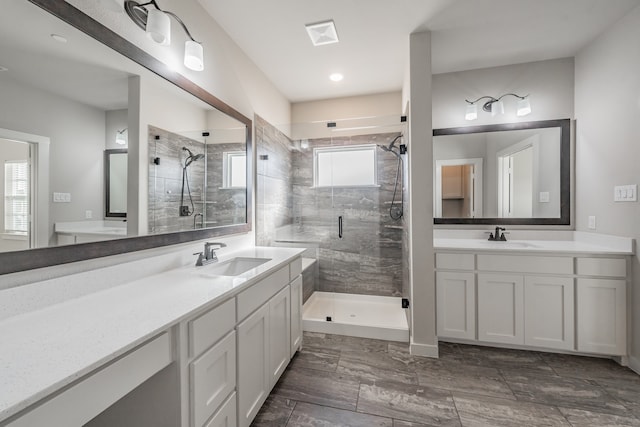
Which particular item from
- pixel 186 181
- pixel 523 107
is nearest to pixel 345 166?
pixel 523 107

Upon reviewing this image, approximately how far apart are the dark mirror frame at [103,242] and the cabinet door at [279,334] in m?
0.70

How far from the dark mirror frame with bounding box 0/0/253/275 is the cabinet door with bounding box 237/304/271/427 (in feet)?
2.27

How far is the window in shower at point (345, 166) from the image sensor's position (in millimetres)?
3270

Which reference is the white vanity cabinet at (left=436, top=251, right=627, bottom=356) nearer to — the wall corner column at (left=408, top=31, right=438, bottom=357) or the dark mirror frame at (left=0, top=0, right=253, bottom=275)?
the wall corner column at (left=408, top=31, right=438, bottom=357)

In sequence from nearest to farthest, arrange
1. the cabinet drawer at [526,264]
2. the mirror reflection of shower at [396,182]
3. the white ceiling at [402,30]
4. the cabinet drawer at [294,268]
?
1. the white ceiling at [402,30]
2. the cabinet drawer at [294,268]
3. the cabinet drawer at [526,264]
4. the mirror reflection of shower at [396,182]

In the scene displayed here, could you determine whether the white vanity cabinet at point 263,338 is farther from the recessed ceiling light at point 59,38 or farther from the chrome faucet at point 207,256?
the recessed ceiling light at point 59,38

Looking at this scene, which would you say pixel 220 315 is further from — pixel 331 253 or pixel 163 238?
pixel 331 253

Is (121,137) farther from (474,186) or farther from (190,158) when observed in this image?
(474,186)

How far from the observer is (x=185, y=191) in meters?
1.81

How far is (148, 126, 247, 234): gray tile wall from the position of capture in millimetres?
1556

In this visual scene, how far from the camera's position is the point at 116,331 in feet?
2.74

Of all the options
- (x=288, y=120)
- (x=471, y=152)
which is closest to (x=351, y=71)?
(x=288, y=120)

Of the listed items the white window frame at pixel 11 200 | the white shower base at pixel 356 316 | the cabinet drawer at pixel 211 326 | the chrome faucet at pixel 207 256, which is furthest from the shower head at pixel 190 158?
the white shower base at pixel 356 316

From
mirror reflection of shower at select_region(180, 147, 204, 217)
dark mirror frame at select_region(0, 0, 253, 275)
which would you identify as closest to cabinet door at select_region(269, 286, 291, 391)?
dark mirror frame at select_region(0, 0, 253, 275)
